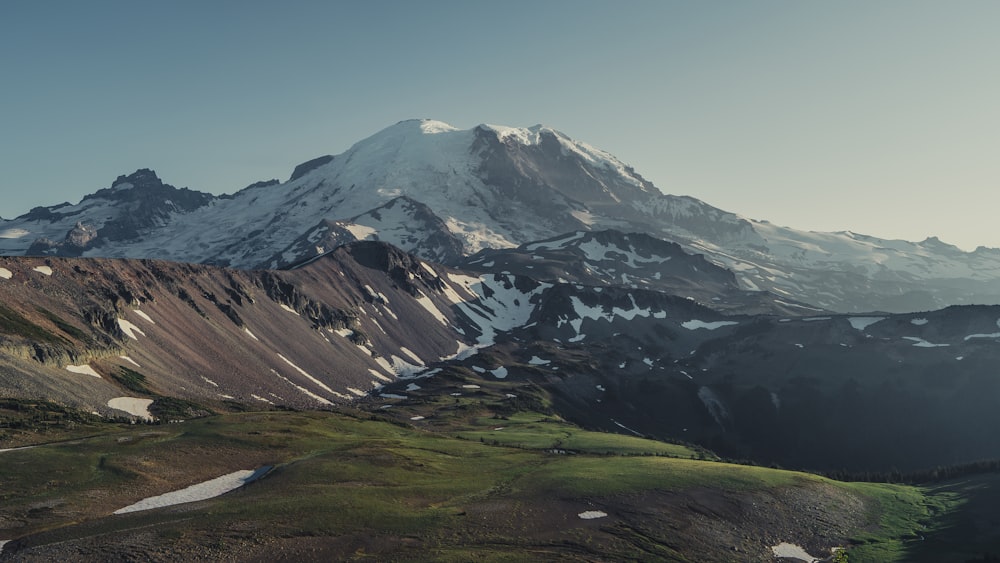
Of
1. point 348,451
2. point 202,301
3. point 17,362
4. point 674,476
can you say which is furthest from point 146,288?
point 674,476

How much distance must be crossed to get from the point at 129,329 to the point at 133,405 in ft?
138

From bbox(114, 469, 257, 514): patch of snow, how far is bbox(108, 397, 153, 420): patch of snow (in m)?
47.2

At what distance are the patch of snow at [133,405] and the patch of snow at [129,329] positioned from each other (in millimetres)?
34793

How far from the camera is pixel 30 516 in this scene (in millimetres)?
54812

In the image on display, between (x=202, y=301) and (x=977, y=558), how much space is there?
17393 centimetres

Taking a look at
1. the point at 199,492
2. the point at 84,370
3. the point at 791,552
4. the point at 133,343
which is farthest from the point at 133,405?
the point at 791,552

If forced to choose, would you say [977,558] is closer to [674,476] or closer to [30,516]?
[674,476]

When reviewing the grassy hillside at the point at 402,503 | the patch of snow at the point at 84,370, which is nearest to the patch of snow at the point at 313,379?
the patch of snow at the point at 84,370

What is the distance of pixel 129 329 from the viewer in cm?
15138

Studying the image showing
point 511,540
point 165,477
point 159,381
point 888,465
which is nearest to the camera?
point 511,540

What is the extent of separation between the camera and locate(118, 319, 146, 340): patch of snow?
488 ft

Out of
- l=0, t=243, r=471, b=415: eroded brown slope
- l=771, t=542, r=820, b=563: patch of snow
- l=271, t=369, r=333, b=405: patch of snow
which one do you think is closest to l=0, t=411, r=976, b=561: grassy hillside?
l=771, t=542, r=820, b=563: patch of snow

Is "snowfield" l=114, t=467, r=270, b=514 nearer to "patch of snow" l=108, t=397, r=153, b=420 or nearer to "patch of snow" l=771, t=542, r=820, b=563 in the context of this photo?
"patch of snow" l=108, t=397, r=153, b=420

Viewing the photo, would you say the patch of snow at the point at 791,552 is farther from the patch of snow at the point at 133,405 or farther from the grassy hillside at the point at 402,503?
the patch of snow at the point at 133,405
